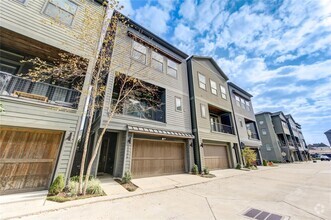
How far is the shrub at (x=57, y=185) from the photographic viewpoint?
5141mm

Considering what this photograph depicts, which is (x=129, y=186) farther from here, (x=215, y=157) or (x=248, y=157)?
(x=248, y=157)

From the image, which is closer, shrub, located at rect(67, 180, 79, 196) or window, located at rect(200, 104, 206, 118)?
shrub, located at rect(67, 180, 79, 196)

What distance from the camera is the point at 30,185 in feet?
18.2

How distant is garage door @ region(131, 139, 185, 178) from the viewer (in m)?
8.98

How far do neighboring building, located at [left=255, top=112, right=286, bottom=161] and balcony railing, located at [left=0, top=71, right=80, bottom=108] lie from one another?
3493cm

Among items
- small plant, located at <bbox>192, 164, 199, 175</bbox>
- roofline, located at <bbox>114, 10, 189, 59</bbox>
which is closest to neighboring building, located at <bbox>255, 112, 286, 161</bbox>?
small plant, located at <bbox>192, 164, 199, 175</bbox>

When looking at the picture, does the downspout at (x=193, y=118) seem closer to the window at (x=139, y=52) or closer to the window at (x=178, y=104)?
the window at (x=178, y=104)

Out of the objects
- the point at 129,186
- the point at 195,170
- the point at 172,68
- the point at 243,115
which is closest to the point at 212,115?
the point at 243,115

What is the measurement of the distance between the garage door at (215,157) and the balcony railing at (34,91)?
37.0ft

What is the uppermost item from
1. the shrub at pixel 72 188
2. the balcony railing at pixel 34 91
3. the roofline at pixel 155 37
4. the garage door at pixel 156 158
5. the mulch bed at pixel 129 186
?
the roofline at pixel 155 37

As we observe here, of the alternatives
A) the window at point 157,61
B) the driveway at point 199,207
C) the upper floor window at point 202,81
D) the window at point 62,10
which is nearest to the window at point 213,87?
the upper floor window at point 202,81

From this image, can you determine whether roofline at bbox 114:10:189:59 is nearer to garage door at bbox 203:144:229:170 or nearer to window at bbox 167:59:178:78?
window at bbox 167:59:178:78

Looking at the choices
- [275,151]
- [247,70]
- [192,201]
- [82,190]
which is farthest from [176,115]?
[275,151]

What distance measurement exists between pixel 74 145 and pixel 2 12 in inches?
254
